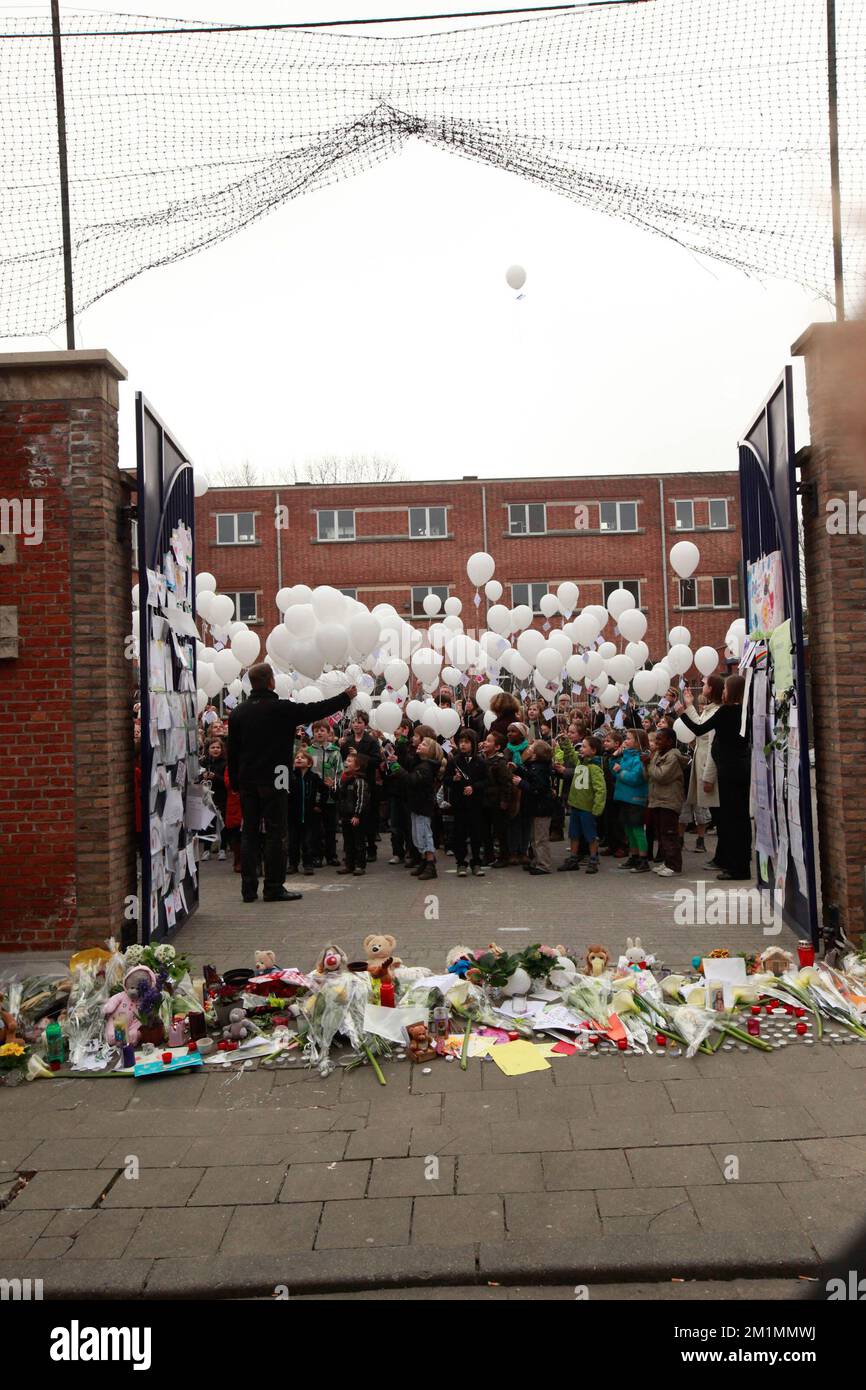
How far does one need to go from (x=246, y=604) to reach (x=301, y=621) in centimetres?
2732

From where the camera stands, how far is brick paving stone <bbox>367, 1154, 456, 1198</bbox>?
13.1 feet

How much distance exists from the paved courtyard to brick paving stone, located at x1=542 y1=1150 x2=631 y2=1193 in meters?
0.01

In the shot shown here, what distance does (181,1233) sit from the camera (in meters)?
3.75

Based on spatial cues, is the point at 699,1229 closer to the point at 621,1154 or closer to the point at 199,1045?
the point at 621,1154

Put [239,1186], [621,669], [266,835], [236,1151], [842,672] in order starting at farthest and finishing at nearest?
[621,669] < [266,835] < [842,672] < [236,1151] < [239,1186]

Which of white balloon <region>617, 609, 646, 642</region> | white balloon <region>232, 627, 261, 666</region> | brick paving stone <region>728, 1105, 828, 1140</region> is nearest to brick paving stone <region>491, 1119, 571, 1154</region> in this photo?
brick paving stone <region>728, 1105, 828, 1140</region>

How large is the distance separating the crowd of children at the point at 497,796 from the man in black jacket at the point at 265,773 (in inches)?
45.4

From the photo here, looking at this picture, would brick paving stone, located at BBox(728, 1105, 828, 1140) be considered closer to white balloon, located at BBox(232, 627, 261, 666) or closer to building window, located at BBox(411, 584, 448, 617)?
white balloon, located at BBox(232, 627, 261, 666)

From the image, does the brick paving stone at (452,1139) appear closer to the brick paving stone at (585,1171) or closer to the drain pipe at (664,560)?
the brick paving stone at (585,1171)

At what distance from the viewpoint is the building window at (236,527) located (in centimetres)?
3900

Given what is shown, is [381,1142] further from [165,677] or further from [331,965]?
[165,677]

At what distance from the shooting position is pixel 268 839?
9430 millimetres

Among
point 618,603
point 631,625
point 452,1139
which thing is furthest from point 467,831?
point 618,603

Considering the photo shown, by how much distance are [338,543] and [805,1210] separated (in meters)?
36.0
